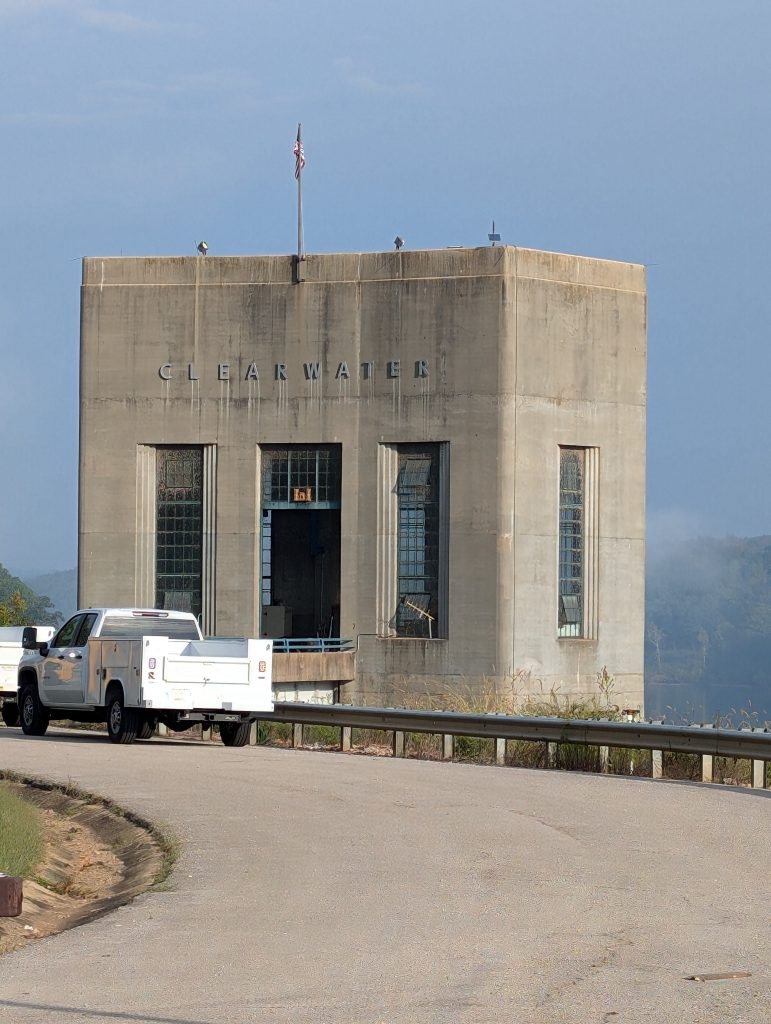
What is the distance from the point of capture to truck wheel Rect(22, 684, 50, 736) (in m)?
27.1

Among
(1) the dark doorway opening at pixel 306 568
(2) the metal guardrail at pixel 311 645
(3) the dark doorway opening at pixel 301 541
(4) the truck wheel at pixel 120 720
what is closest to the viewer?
(4) the truck wheel at pixel 120 720

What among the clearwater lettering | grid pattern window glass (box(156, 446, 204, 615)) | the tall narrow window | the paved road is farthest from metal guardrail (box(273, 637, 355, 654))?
the paved road

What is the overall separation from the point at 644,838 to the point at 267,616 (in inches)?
1226

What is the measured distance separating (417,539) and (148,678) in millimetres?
19629

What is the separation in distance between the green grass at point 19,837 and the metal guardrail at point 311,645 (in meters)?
25.6

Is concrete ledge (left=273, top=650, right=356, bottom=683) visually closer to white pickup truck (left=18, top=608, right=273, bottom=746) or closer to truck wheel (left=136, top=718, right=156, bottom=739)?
white pickup truck (left=18, top=608, right=273, bottom=746)

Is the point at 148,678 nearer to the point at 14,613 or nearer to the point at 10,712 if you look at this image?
the point at 10,712

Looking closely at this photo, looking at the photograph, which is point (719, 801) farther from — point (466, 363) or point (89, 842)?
point (466, 363)

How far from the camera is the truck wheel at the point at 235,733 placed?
2525 centimetres

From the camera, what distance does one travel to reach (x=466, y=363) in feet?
138

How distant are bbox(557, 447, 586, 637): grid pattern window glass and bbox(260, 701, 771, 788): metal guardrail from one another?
17639mm

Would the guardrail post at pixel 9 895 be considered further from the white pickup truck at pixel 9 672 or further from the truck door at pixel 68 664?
the white pickup truck at pixel 9 672

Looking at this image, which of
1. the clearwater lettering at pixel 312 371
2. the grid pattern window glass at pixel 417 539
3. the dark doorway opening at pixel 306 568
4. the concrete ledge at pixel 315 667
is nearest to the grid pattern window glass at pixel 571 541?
the grid pattern window glass at pixel 417 539

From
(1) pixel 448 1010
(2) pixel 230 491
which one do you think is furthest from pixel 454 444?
(1) pixel 448 1010
